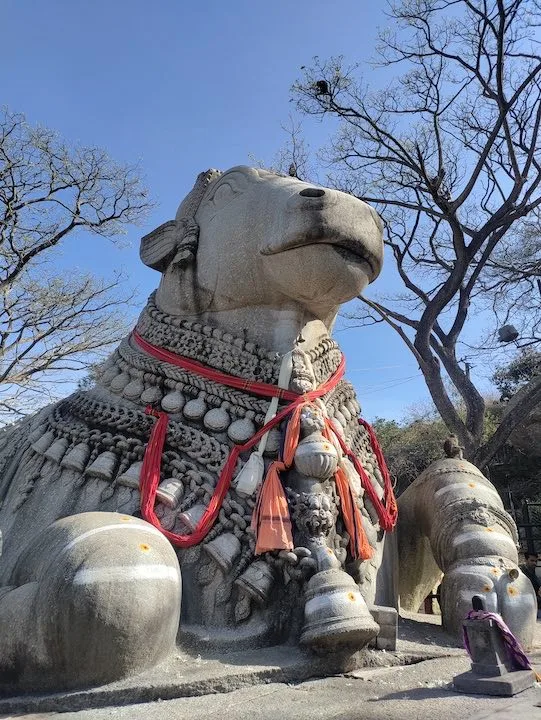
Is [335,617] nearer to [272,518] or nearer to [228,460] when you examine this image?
[272,518]

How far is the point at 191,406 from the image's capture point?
3.00 metres

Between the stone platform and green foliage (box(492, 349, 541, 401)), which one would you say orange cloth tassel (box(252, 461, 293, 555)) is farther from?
green foliage (box(492, 349, 541, 401))

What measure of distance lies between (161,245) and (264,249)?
722 mm

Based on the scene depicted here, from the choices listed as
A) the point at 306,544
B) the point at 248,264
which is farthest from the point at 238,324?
the point at 306,544

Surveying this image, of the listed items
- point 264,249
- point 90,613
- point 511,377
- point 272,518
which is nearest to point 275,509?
point 272,518

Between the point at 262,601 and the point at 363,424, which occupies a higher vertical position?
the point at 363,424

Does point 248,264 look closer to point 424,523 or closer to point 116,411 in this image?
point 116,411

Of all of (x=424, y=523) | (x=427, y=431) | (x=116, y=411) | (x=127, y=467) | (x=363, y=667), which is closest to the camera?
(x=363, y=667)

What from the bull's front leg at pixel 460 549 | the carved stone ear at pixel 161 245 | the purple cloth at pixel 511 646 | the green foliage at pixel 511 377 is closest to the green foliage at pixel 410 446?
the green foliage at pixel 511 377

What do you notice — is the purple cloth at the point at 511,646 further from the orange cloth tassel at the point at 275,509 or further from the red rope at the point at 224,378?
the red rope at the point at 224,378

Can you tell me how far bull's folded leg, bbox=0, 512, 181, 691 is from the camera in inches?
78.0

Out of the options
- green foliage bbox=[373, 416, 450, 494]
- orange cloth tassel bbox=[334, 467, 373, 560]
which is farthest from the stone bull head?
green foliage bbox=[373, 416, 450, 494]

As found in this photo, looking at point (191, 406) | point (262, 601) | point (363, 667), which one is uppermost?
point (191, 406)

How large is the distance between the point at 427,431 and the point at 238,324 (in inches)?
658
